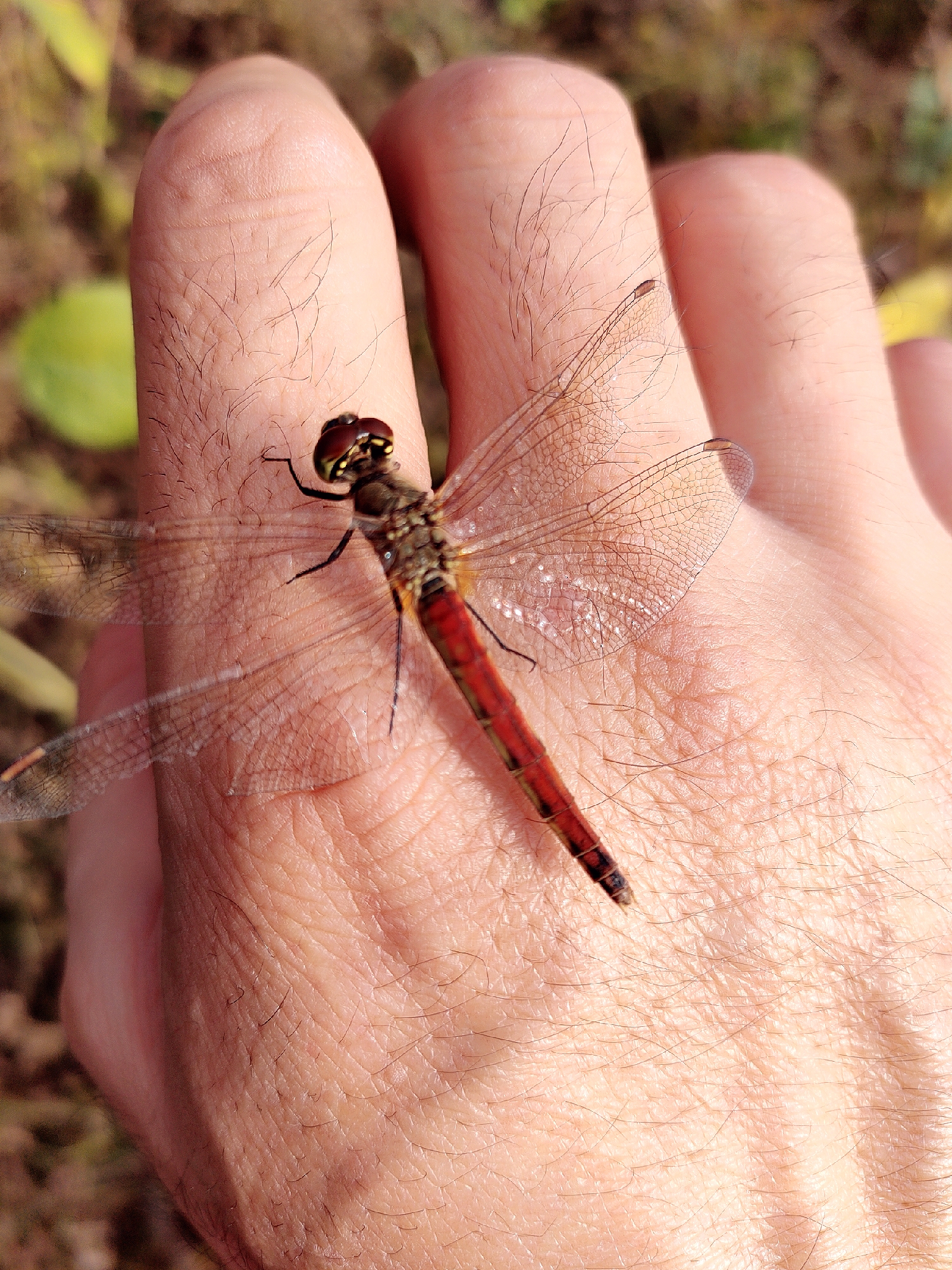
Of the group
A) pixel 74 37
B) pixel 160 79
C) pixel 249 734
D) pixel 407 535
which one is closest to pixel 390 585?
pixel 407 535

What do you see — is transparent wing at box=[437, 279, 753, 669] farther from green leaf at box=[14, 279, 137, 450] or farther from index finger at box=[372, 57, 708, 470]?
green leaf at box=[14, 279, 137, 450]

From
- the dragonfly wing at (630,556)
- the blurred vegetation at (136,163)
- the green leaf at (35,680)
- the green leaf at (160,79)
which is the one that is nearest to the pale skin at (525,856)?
the dragonfly wing at (630,556)

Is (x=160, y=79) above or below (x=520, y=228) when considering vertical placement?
above

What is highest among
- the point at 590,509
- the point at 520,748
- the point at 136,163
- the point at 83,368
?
the point at 136,163

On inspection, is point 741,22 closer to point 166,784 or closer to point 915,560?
point 915,560

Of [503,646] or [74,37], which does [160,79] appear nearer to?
[74,37]

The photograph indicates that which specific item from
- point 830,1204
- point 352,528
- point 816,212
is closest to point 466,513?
point 352,528

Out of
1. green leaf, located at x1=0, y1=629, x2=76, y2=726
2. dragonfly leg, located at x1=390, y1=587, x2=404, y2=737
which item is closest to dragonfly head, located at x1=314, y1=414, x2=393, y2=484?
dragonfly leg, located at x1=390, y1=587, x2=404, y2=737

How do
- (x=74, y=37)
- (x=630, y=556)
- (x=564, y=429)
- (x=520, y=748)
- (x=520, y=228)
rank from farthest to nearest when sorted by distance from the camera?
(x=74, y=37) < (x=520, y=228) < (x=564, y=429) < (x=630, y=556) < (x=520, y=748)
